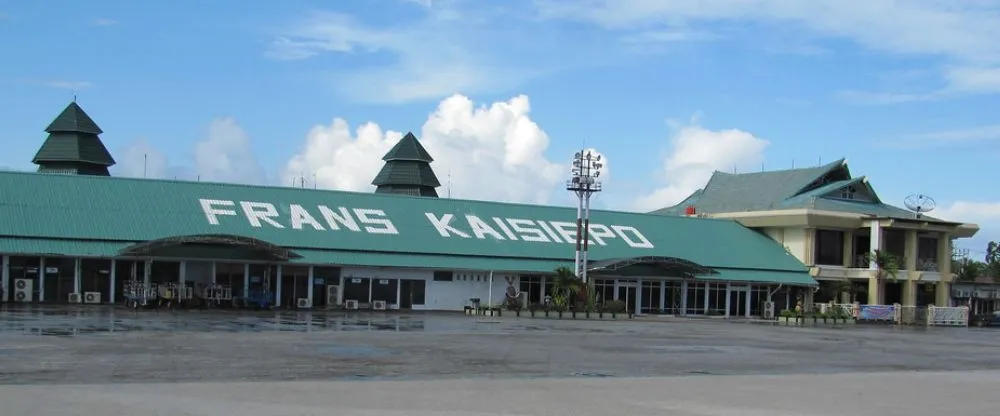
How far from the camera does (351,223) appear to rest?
56594 mm

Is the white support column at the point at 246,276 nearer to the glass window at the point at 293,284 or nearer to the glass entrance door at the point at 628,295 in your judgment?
the glass window at the point at 293,284

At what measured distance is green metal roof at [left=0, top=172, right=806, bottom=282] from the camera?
49.8 metres

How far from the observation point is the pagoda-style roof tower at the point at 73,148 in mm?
80812

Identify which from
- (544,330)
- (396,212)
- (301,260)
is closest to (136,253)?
(301,260)

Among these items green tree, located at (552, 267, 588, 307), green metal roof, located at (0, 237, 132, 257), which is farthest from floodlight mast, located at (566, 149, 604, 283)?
green metal roof, located at (0, 237, 132, 257)

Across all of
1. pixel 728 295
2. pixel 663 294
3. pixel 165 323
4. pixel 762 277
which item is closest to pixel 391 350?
pixel 165 323

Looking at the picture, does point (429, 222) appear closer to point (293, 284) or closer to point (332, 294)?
point (332, 294)

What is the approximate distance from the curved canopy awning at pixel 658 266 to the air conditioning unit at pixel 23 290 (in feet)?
91.4

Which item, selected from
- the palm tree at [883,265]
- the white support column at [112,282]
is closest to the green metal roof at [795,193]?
the palm tree at [883,265]

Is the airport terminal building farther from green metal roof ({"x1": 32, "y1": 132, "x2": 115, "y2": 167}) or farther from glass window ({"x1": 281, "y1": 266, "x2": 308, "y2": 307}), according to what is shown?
green metal roof ({"x1": 32, "y1": 132, "x2": 115, "y2": 167})

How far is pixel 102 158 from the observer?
271 ft

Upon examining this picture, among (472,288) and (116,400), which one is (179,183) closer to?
(472,288)

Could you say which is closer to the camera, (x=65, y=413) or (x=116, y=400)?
(x=65, y=413)

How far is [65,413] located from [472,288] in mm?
44666
